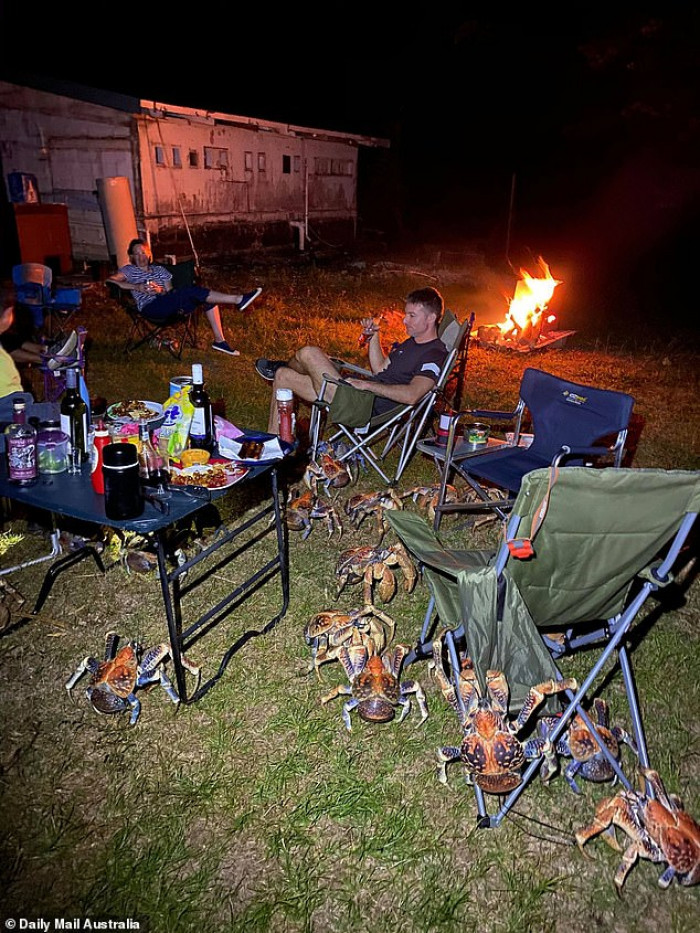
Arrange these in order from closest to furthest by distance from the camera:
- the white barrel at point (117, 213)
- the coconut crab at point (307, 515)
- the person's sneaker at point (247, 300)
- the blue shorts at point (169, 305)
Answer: the coconut crab at point (307, 515) → the blue shorts at point (169, 305) → the person's sneaker at point (247, 300) → the white barrel at point (117, 213)

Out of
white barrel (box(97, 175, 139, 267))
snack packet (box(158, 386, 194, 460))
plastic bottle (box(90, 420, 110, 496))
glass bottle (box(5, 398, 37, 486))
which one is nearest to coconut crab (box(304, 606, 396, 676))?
snack packet (box(158, 386, 194, 460))

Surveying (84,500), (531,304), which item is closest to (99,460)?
(84,500)

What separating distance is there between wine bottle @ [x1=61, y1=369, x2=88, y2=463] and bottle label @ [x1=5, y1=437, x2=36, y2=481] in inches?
8.4

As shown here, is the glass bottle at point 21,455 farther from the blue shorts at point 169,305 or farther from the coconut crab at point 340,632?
the blue shorts at point 169,305

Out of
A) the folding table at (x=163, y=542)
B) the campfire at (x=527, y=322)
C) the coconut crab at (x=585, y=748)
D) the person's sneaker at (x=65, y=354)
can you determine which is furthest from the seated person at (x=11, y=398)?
the campfire at (x=527, y=322)

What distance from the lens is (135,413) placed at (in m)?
3.40

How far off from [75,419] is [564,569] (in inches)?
83.2

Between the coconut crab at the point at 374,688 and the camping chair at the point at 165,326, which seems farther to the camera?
the camping chair at the point at 165,326

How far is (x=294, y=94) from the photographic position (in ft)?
64.7

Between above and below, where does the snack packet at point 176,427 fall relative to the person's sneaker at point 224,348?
above

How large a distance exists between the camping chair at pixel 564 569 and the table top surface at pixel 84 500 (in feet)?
3.17

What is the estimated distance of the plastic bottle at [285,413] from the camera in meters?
3.31

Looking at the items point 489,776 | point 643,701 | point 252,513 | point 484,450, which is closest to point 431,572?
point 489,776

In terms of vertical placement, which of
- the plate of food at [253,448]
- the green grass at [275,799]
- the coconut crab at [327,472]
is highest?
the plate of food at [253,448]
